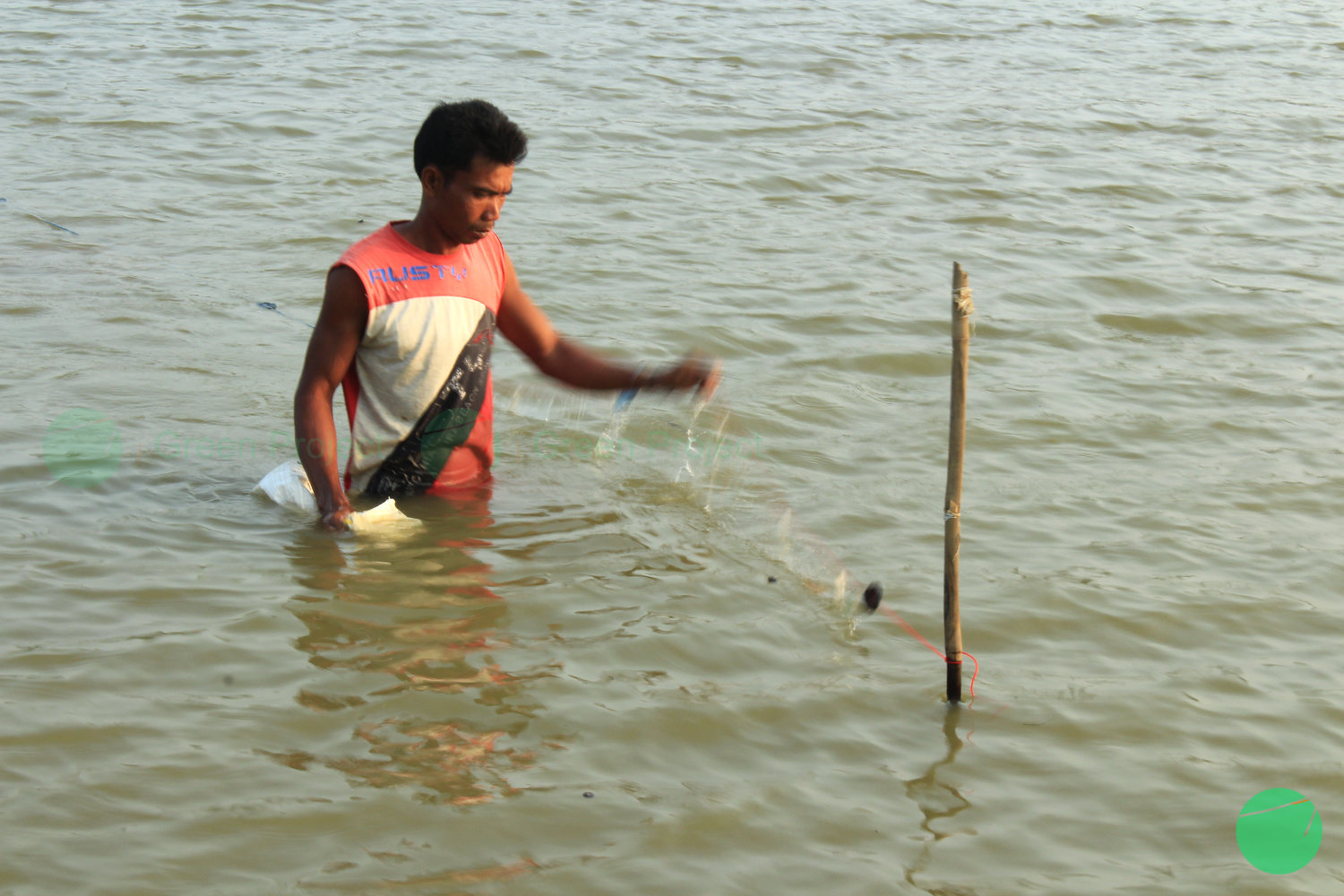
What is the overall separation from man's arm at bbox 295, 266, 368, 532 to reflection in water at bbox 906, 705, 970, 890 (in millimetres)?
1997

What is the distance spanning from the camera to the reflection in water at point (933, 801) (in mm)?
3295

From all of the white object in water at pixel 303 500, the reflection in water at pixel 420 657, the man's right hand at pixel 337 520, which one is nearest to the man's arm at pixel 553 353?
the reflection in water at pixel 420 657

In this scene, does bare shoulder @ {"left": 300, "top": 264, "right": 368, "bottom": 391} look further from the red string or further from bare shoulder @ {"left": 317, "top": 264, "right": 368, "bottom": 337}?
the red string

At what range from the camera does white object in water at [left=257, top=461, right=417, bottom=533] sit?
448cm

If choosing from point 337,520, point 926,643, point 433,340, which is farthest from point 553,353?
point 926,643

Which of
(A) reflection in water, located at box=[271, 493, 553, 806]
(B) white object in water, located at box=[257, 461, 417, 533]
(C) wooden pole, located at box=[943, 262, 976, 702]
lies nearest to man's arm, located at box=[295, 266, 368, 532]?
(B) white object in water, located at box=[257, 461, 417, 533]

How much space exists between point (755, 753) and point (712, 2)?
14.9 m

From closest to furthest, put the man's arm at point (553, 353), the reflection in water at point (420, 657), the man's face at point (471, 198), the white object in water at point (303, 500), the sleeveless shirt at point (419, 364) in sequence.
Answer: the reflection in water at point (420, 657)
the man's face at point (471, 198)
the sleeveless shirt at point (419, 364)
the white object in water at point (303, 500)
the man's arm at point (553, 353)

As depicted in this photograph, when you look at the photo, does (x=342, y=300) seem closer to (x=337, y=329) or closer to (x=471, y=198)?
(x=337, y=329)

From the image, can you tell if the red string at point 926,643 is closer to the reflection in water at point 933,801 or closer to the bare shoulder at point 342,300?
the reflection in water at point 933,801

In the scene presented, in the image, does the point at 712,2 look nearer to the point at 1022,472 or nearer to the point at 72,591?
the point at 1022,472

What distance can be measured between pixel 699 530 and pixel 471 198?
5.26ft

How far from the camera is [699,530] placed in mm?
5148

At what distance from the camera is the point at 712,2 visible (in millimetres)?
17141
